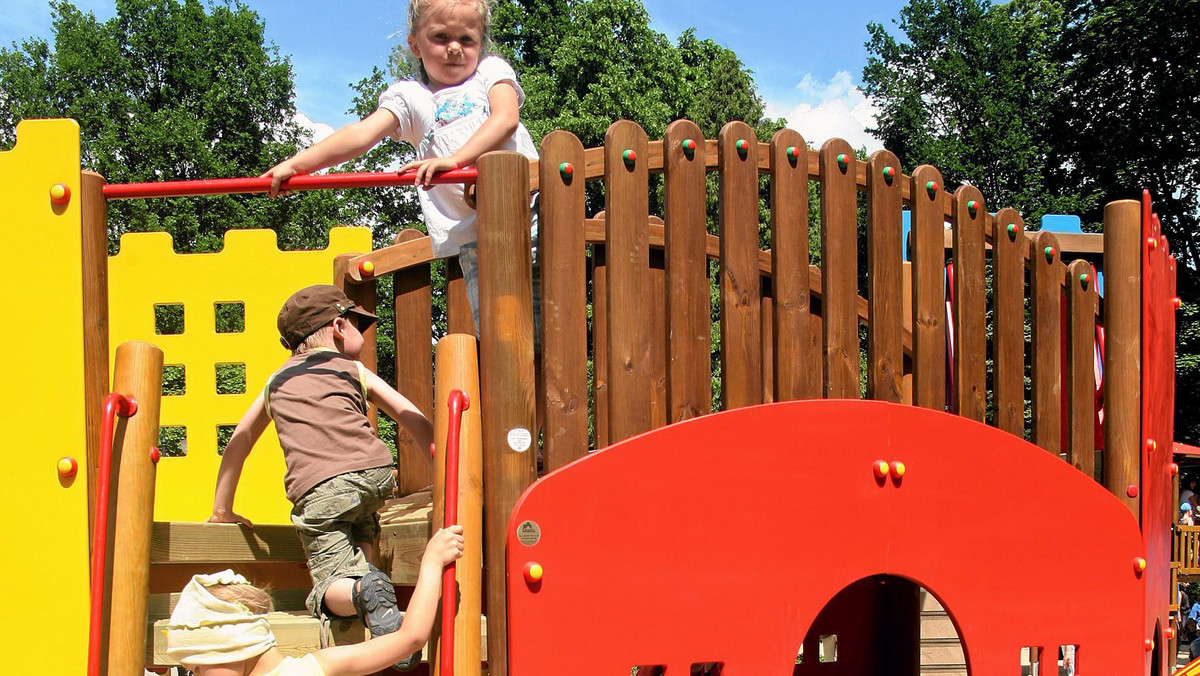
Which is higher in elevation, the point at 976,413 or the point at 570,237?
the point at 570,237

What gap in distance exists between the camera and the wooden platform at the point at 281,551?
3.04m

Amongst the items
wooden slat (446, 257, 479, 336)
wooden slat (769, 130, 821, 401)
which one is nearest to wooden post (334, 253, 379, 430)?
wooden slat (446, 257, 479, 336)

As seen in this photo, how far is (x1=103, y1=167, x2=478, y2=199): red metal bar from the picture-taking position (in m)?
2.89

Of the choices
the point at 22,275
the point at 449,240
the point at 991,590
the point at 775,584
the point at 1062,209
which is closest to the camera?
the point at 22,275

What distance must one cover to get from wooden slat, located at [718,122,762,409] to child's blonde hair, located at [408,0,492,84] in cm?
111

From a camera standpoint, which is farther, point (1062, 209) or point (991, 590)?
point (1062, 209)

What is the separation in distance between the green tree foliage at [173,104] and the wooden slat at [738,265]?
20650 mm

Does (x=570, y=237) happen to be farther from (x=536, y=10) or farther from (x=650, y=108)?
(x=536, y=10)

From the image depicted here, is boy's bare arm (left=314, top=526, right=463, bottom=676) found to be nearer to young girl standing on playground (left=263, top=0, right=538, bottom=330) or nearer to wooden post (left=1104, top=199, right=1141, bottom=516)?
young girl standing on playground (left=263, top=0, right=538, bottom=330)

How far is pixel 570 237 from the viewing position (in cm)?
292

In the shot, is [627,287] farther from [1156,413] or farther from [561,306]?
[1156,413]

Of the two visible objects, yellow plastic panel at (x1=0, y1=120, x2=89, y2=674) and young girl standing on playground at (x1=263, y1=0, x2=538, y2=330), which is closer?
yellow plastic panel at (x1=0, y1=120, x2=89, y2=674)

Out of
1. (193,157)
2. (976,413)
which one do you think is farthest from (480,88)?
(193,157)

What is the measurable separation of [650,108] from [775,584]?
1958 cm
